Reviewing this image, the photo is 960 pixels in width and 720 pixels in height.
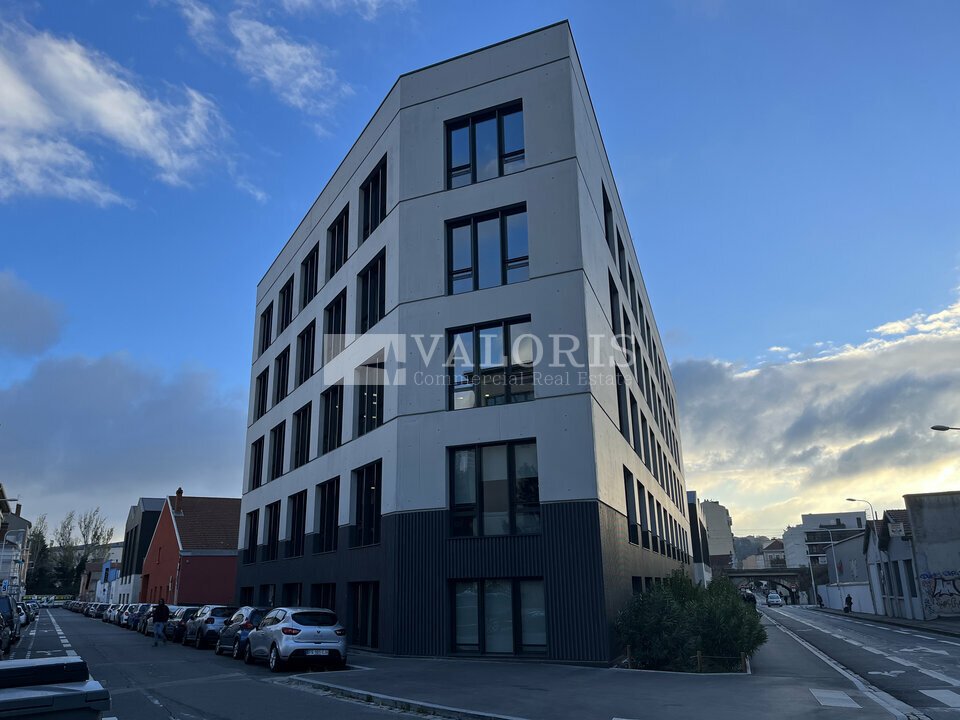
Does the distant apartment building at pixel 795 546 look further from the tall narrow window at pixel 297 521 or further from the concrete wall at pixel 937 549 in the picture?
the tall narrow window at pixel 297 521

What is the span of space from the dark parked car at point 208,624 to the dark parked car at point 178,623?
1322 millimetres

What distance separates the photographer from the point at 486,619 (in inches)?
716

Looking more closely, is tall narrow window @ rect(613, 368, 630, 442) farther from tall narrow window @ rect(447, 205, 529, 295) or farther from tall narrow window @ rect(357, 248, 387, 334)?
tall narrow window @ rect(357, 248, 387, 334)

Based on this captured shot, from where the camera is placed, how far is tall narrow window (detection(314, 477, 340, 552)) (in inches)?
1000

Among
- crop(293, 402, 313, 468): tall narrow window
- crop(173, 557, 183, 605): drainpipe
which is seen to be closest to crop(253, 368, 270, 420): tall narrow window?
crop(293, 402, 313, 468): tall narrow window

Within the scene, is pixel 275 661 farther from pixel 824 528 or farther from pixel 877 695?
pixel 824 528

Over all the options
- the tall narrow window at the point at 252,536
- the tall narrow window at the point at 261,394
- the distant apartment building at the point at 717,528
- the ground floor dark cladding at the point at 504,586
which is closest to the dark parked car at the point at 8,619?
the tall narrow window at the point at 252,536

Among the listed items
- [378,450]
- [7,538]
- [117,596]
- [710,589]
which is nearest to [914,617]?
[710,589]

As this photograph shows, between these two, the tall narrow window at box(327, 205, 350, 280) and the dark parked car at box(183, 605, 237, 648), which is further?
the tall narrow window at box(327, 205, 350, 280)

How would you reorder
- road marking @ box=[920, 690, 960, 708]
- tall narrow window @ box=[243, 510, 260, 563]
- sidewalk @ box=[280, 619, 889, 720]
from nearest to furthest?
sidewalk @ box=[280, 619, 889, 720]
road marking @ box=[920, 690, 960, 708]
tall narrow window @ box=[243, 510, 260, 563]

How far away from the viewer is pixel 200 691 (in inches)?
538

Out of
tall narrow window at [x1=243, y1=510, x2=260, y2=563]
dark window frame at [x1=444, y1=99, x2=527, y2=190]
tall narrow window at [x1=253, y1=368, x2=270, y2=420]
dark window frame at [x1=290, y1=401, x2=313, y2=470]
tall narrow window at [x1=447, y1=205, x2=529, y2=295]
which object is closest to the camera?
tall narrow window at [x1=447, y1=205, x2=529, y2=295]

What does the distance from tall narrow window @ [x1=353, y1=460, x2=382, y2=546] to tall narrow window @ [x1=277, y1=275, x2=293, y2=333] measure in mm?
13671

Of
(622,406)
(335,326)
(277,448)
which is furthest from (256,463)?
(622,406)
